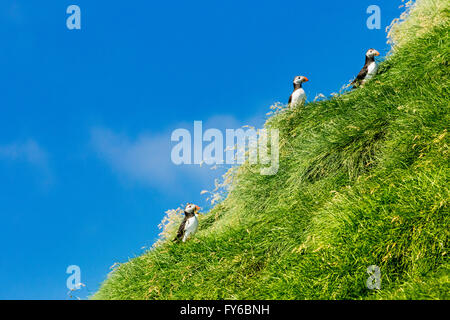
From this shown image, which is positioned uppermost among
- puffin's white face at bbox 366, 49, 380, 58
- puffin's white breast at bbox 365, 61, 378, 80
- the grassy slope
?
puffin's white face at bbox 366, 49, 380, 58

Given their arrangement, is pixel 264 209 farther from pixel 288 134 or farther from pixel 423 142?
pixel 423 142

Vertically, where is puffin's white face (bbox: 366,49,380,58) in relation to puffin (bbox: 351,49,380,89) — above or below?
above

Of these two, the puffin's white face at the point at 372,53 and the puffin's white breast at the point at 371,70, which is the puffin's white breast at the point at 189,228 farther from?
the puffin's white face at the point at 372,53

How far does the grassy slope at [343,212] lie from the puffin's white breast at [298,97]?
1.18 feet

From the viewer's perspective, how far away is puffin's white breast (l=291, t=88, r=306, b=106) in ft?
35.1

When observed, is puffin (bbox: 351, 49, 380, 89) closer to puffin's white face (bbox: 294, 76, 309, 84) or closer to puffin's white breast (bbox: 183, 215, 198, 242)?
puffin's white face (bbox: 294, 76, 309, 84)

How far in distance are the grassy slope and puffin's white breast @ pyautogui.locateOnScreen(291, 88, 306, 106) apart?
0.36 m

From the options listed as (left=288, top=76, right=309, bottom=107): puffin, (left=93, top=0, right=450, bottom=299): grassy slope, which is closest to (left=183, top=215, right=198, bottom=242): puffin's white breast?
(left=93, top=0, right=450, bottom=299): grassy slope

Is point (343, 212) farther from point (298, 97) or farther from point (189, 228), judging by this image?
point (298, 97)

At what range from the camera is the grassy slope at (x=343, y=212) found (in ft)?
16.9

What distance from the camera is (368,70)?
10.7m

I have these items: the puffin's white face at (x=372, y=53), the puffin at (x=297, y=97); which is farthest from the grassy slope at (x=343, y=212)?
the puffin's white face at (x=372, y=53)

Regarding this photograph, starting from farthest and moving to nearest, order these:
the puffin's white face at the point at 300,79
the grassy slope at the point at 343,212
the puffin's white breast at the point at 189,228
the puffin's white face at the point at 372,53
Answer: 1. the puffin's white face at the point at 300,79
2. the puffin's white face at the point at 372,53
3. the puffin's white breast at the point at 189,228
4. the grassy slope at the point at 343,212
